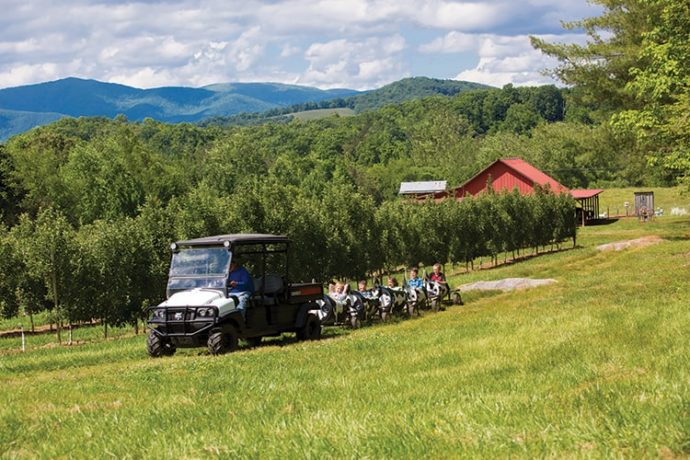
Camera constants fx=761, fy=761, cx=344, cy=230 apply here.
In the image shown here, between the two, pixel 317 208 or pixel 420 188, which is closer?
pixel 317 208

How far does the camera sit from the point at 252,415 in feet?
26.6

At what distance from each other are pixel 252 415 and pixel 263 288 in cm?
962

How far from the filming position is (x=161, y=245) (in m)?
27.7

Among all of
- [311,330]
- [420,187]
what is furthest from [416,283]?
[420,187]

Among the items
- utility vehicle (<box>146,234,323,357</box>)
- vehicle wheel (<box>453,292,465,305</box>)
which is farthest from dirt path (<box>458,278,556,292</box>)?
utility vehicle (<box>146,234,323,357</box>)

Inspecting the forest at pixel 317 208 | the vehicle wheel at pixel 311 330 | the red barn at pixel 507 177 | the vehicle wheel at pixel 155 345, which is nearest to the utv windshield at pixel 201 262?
the vehicle wheel at pixel 155 345

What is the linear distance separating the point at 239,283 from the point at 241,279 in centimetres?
11

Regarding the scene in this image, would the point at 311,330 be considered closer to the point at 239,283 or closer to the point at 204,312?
the point at 239,283

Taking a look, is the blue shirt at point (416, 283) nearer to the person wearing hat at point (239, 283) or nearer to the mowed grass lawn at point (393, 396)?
the mowed grass lawn at point (393, 396)

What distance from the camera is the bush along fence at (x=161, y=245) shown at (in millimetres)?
26828

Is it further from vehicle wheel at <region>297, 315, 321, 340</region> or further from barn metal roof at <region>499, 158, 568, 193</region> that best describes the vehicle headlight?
barn metal roof at <region>499, 158, 568, 193</region>

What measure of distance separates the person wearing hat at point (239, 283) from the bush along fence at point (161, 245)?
10.7m

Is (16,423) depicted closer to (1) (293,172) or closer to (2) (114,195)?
(2) (114,195)

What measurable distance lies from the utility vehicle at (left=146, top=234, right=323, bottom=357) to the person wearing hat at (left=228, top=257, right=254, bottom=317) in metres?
0.09
